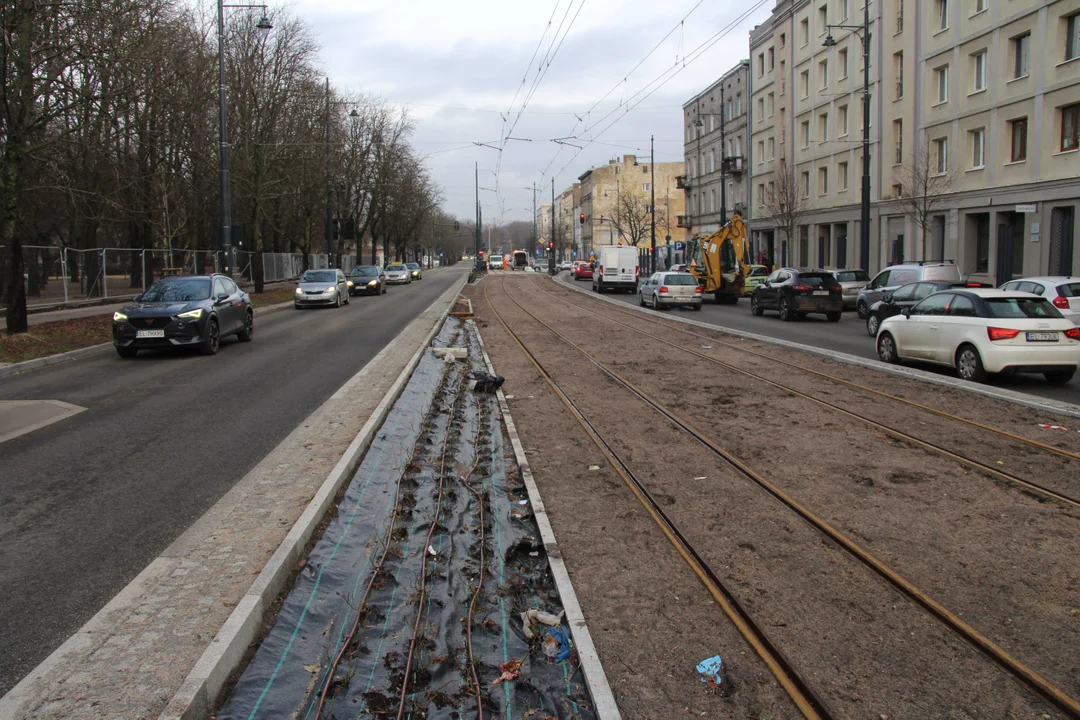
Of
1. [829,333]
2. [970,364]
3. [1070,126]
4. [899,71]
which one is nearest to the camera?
[970,364]

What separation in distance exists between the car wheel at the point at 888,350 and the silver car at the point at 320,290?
21585 mm

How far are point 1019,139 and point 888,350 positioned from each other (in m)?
18.5

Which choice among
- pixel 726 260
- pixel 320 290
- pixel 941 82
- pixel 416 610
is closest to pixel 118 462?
pixel 416 610

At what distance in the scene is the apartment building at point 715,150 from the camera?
5781 cm

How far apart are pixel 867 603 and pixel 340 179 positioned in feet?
180

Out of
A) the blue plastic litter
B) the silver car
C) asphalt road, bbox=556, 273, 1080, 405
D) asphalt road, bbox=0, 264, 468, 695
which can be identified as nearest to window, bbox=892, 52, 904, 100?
asphalt road, bbox=556, 273, 1080, 405

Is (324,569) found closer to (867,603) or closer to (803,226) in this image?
(867,603)

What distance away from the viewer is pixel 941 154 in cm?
3381

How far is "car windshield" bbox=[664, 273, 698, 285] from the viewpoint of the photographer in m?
31.3

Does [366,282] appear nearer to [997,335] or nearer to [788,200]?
[788,200]

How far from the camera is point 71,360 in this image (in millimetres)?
15930

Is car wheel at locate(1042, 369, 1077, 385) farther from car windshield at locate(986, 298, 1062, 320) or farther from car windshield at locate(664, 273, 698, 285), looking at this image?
car windshield at locate(664, 273, 698, 285)

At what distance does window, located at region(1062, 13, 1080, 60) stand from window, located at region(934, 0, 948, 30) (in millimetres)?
6745

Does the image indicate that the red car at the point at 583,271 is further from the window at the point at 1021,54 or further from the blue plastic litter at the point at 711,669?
the blue plastic litter at the point at 711,669
